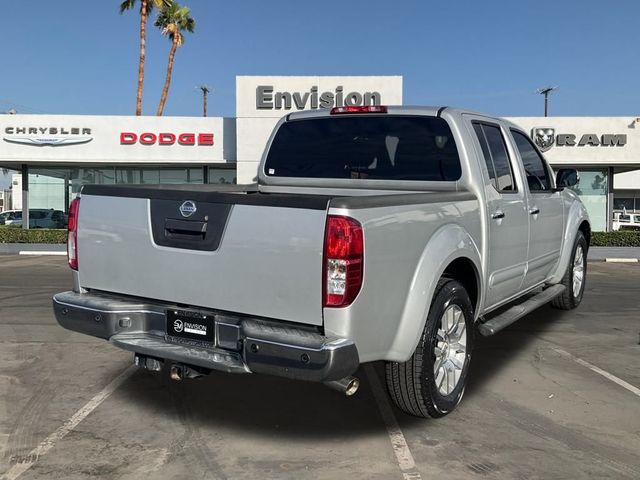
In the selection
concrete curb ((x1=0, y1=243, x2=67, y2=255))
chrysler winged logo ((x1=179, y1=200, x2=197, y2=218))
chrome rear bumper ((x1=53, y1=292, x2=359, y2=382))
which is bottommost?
concrete curb ((x1=0, y1=243, x2=67, y2=255))

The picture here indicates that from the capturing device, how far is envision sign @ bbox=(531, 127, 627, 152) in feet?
65.1

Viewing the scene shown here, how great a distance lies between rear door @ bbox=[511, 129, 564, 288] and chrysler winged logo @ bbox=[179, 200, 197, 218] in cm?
323

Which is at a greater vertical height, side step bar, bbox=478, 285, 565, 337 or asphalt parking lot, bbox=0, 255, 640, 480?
side step bar, bbox=478, 285, 565, 337

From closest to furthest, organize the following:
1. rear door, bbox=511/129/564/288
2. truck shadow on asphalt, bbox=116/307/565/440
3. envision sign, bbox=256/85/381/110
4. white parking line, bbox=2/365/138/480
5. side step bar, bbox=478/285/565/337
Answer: white parking line, bbox=2/365/138/480
truck shadow on asphalt, bbox=116/307/565/440
side step bar, bbox=478/285/565/337
rear door, bbox=511/129/564/288
envision sign, bbox=256/85/381/110

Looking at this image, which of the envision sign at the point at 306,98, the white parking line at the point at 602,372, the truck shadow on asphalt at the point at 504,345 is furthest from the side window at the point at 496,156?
the envision sign at the point at 306,98

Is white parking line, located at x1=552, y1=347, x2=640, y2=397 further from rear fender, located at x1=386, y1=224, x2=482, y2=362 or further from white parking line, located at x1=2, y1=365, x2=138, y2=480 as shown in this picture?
white parking line, located at x1=2, y1=365, x2=138, y2=480

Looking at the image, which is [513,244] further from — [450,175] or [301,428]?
[301,428]

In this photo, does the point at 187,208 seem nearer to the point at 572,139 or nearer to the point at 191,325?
the point at 191,325

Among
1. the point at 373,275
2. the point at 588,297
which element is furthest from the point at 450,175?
the point at 588,297

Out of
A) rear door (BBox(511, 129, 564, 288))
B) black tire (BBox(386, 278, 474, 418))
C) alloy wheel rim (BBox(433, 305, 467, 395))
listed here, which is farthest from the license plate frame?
rear door (BBox(511, 129, 564, 288))

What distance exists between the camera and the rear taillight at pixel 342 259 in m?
2.96

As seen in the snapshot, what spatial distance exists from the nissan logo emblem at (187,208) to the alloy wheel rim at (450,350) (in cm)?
171

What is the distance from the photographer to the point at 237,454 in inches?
136

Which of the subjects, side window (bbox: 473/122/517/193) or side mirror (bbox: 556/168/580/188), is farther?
side mirror (bbox: 556/168/580/188)
